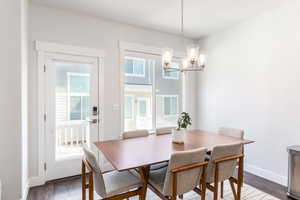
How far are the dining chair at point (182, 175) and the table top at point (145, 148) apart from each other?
14 centimetres

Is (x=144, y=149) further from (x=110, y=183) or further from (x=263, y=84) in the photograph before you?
(x=263, y=84)

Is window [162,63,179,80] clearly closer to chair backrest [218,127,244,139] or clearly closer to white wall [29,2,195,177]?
white wall [29,2,195,177]

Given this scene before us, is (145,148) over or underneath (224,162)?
over

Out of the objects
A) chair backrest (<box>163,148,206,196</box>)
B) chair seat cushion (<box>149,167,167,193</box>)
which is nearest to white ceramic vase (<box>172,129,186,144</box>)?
chair seat cushion (<box>149,167,167,193</box>)

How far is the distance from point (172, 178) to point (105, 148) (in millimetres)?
810

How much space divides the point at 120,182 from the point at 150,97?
7.17 ft

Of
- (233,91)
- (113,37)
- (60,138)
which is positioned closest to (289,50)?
(233,91)

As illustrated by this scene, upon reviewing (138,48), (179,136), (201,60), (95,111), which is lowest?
(179,136)

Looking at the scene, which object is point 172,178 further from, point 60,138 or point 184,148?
point 60,138

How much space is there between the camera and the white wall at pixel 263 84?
251 cm

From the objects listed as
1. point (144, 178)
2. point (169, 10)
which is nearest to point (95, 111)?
point (144, 178)

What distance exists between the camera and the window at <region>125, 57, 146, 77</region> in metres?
3.43

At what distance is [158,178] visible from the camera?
1.82m

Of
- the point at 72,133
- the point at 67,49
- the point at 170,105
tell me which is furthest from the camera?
the point at 170,105
